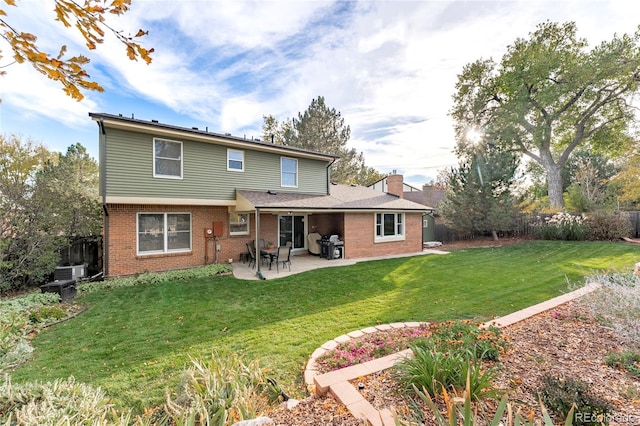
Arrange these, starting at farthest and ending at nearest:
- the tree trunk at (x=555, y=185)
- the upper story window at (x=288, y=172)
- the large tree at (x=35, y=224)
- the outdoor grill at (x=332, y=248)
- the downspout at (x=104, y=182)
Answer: the tree trunk at (x=555, y=185) → the upper story window at (x=288, y=172) → the outdoor grill at (x=332, y=248) → the downspout at (x=104, y=182) → the large tree at (x=35, y=224)

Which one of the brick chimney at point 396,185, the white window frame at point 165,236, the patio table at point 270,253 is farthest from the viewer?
the brick chimney at point 396,185

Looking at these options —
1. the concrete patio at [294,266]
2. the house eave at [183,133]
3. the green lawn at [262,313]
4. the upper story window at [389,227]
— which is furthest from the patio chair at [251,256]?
the upper story window at [389,227]

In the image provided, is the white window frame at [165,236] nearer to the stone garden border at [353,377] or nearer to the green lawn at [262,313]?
the green lawn at [262,313]

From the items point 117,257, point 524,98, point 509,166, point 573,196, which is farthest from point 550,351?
point 573,196

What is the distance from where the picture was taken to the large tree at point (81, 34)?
6.21 ft

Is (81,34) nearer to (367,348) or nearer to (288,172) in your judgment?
(367,348)

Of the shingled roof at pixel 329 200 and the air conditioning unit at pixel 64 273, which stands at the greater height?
the shingled roof at pixel 329 200

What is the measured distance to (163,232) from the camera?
1027 centimetres

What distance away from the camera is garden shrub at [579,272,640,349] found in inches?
133

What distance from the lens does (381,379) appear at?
2.93m

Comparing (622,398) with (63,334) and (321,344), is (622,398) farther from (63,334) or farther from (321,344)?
(63,334)

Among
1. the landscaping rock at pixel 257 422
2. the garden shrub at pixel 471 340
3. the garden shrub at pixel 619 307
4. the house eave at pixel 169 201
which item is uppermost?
the house eave at pixel 169 201

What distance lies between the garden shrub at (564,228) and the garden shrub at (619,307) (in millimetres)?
13743

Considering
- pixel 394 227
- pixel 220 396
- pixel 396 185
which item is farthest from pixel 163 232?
pixel 396 185
